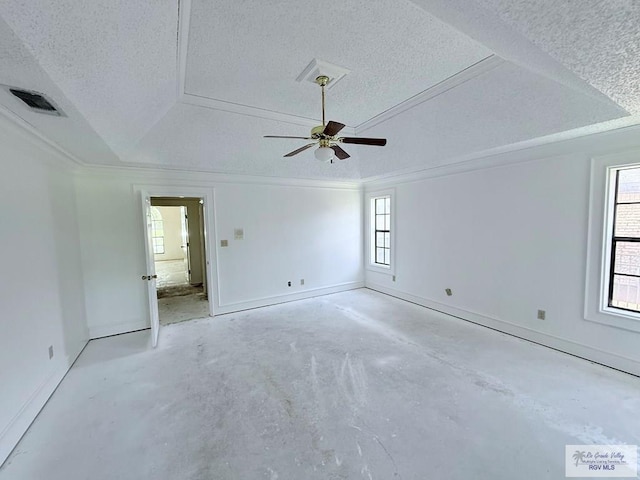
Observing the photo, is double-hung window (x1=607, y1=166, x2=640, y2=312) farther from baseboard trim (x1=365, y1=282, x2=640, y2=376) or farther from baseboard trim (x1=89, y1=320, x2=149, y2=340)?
baseboard trim (x1=89, y1=320, x2=149, y2=340)

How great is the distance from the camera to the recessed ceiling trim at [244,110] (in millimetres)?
2900

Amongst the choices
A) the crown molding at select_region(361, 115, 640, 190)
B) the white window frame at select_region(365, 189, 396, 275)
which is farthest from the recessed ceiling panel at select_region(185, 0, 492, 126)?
the white window frame at select_region(365, 189, 396, 275)

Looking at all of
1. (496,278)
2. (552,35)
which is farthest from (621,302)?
(552,35)

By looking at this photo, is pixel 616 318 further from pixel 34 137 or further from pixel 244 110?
pixel 34 137

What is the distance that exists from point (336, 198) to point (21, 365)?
495 centimetres

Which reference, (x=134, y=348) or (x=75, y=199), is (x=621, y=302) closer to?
(x=134, y=348)

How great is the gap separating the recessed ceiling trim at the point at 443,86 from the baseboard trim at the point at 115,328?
4344mm

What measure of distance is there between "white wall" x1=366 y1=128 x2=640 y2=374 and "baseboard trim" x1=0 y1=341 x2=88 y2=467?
5.00m

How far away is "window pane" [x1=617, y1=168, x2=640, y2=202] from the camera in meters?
2.78

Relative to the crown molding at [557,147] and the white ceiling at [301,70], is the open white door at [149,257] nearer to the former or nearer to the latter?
the white ceiling at [301,70]

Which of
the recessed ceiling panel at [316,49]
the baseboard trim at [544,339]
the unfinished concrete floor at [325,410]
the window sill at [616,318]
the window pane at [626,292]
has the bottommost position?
the unfinished concrete floor at [325,410]

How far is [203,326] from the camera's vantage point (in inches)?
165

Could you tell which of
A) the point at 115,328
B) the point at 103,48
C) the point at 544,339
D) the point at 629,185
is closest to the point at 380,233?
the point at 544,339

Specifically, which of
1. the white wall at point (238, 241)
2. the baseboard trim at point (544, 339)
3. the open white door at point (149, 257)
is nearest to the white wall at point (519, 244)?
the baseboard trim at point (544, 339)
